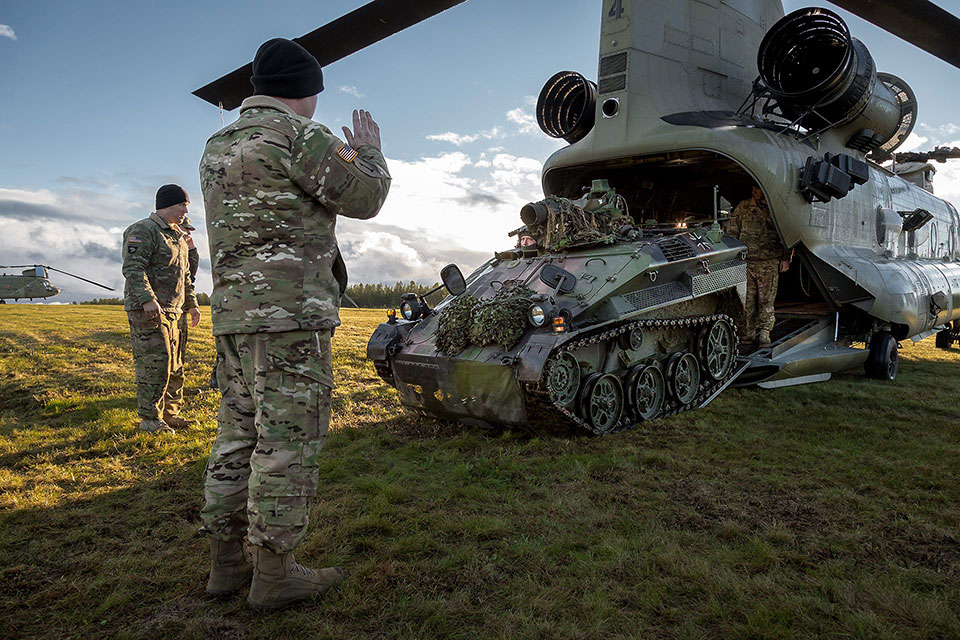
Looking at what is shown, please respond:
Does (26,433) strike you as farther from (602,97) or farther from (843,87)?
(843,87)

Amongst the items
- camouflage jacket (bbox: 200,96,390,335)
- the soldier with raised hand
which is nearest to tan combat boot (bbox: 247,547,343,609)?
the soldier with raised hand

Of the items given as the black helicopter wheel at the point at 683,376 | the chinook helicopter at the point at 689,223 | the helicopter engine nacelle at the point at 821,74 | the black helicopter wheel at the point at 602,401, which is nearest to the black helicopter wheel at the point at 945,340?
the chinook helicopter at the point at 689,223

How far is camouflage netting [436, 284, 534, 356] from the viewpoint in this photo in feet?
17.4

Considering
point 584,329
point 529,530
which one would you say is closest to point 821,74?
point 584,329

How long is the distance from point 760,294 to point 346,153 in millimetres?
7219

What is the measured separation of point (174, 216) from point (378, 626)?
4635 millimetres

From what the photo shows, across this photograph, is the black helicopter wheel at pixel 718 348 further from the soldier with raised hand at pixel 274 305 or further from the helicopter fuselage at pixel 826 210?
the soldier with raised hand at pixel 274 305

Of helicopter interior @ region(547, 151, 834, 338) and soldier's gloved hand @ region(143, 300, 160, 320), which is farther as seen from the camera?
helicopter interior @ region(547, 151, 834, 338)

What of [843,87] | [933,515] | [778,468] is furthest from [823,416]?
[843,87]

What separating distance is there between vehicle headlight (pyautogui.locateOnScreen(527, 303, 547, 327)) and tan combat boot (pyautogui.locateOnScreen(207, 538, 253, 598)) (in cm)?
308

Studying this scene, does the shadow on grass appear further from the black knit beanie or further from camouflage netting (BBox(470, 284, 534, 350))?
camouflage netting (BBox(470, 284, 534, 350))

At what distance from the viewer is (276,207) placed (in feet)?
8.55

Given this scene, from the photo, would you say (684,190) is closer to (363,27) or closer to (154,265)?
(363,27)

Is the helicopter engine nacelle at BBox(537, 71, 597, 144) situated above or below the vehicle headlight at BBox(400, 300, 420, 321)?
above
